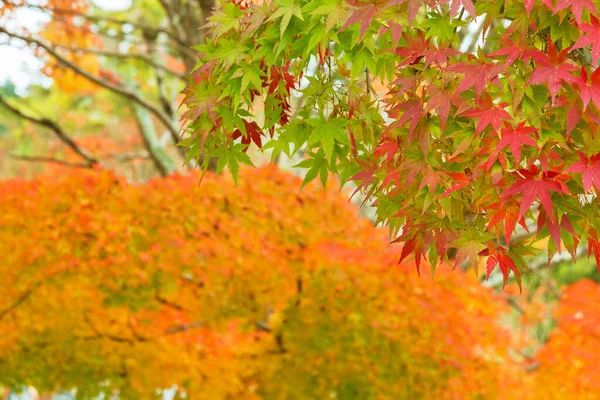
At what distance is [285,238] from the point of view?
6.88 meters

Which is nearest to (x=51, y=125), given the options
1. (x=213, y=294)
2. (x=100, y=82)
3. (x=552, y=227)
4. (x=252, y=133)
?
(x=100, y=82)

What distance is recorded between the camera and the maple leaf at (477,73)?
1.92m

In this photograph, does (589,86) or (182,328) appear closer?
(589,86)

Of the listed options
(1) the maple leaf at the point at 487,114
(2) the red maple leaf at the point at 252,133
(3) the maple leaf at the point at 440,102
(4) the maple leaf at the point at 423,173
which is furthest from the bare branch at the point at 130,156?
(1) the maple leaf at the point at 487,114

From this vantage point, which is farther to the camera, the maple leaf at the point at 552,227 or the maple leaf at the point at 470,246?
the maple leaf at the point at 470,246

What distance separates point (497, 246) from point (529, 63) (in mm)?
647

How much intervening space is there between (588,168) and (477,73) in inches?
17.0

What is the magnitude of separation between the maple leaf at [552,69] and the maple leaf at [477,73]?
105 mm

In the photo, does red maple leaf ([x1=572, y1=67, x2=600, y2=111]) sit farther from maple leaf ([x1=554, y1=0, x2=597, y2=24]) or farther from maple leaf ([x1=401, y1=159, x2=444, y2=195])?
maple leaf ([x1=401, y1=159, x2=444, y2=195])

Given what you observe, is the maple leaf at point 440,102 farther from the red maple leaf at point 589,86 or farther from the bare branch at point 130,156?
the bare branch at point 130,156

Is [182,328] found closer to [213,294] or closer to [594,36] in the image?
[213,294]

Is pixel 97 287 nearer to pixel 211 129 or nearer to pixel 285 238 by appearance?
pixel 285 238

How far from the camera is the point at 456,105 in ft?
6.49

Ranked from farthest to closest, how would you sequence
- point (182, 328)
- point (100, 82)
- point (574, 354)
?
point (100, 82), point (574, 354), point (182, 328)
